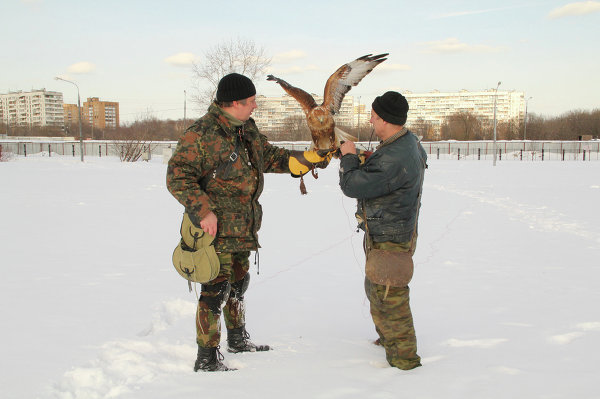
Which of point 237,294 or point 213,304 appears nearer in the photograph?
point 213,304

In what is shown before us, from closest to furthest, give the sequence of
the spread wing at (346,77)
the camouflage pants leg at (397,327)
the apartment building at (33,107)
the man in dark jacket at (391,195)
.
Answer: the man in dark jacket at (391,195) → the camouflage pants leg at (397,327) → the spread wing at (346,77) → the apartment building at (33,107)

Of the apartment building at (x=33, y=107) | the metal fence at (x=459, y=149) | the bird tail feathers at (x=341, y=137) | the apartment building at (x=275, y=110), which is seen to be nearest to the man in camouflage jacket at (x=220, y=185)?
the bird tail feathers at (x=341, y=137)

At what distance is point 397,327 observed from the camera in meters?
3.00

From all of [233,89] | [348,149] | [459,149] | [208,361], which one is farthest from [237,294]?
[459,149]

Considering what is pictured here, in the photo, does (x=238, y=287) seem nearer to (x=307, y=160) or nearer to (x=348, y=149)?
(x=307, y=160)

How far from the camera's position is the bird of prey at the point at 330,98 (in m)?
3.57

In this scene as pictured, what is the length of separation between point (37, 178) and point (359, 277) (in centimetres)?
1623

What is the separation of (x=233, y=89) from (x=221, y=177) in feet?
1.89

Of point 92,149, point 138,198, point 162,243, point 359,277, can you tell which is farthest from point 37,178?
point 92,149

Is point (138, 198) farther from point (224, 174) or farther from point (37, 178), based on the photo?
point (224, 174)

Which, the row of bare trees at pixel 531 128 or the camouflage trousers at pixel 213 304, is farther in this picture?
the row of bare trees at pixel 531 128

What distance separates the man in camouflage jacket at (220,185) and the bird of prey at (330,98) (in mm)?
592

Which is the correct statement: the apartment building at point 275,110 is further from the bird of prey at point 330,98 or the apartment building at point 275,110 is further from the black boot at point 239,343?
the black boot at point 239,343

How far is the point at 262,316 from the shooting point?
13.6 feet
